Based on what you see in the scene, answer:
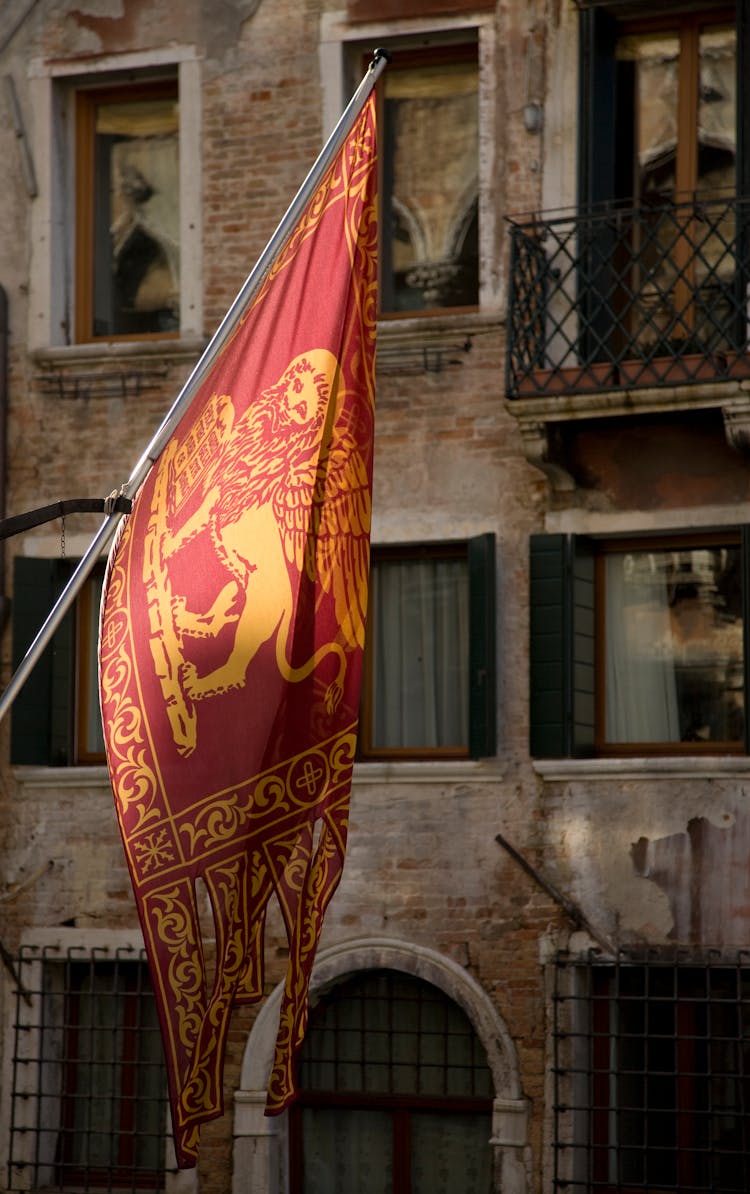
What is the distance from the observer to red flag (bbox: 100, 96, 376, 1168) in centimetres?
906

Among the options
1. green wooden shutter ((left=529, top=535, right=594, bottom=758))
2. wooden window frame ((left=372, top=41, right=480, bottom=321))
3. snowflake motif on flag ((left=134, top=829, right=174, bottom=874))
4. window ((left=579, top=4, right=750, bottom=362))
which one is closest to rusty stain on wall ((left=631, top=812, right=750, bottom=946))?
green wooden shutter ((left=529, top=535, right=594, bottom=758))

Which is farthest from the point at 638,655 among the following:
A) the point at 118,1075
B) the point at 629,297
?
the point at 118,1075

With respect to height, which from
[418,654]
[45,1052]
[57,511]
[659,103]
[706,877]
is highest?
[659,103]

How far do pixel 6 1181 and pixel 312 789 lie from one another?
673 centimetres

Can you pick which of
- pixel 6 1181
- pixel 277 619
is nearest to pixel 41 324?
pixel 6 1181

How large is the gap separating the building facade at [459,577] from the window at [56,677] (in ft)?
0.09

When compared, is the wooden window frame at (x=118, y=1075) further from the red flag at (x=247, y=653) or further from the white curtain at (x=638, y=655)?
the red flag at (x=247, y=653)

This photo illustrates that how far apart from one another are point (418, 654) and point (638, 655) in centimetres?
146

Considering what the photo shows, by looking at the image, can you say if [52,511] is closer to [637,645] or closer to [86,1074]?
[637,645]

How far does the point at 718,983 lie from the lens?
1409cm

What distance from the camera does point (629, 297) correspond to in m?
14.7

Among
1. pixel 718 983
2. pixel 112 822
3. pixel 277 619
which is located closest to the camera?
pixel 277 619

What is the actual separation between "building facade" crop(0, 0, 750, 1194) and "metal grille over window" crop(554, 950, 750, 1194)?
31mm

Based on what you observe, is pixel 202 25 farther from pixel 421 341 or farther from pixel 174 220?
pixel 421 341
